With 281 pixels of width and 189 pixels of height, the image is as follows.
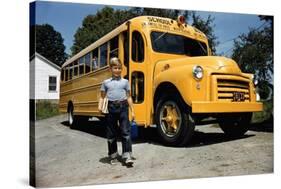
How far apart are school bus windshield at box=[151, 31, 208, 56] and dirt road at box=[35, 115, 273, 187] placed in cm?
96

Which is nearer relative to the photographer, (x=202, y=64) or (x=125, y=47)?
(x=125, y=47)

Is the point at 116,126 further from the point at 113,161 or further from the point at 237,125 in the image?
the point at 237,125

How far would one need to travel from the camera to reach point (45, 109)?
518 cm

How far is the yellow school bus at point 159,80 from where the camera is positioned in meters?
5.46

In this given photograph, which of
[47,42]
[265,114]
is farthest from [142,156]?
[265,114]

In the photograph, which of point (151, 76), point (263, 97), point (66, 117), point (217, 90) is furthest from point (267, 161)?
point (66, 117)

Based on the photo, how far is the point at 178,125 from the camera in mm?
5574

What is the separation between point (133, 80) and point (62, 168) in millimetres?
1286

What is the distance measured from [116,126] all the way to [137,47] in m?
0.96

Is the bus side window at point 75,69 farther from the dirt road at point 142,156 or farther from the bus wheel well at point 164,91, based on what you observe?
the bus wheel well at point 164,91

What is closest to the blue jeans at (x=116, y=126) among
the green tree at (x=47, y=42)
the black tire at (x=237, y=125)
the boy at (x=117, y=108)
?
the boy at (x=117, y=108)

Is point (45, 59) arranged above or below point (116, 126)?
above

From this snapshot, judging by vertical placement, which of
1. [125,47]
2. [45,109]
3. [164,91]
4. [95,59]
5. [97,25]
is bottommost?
[45,109]

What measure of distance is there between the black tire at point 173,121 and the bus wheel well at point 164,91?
1.5 inches
